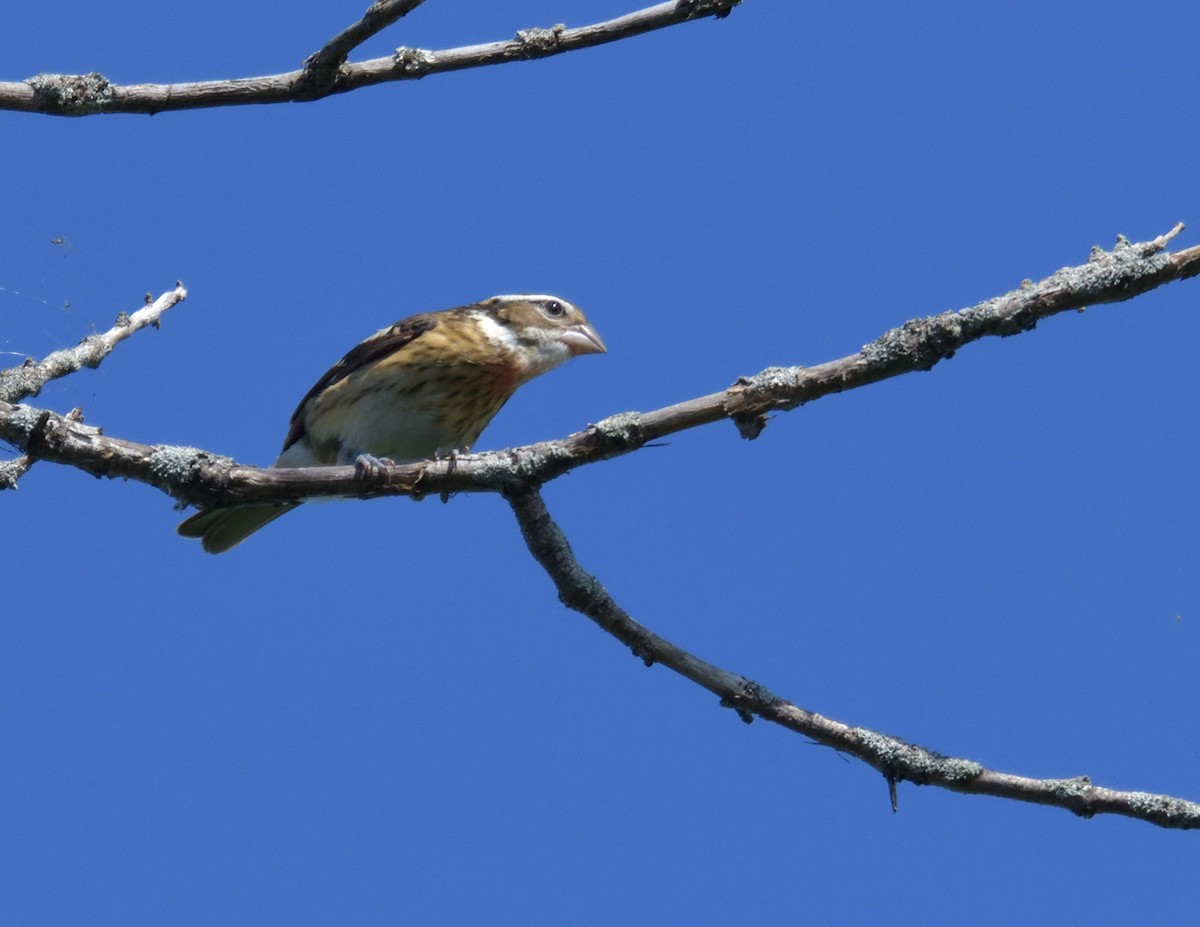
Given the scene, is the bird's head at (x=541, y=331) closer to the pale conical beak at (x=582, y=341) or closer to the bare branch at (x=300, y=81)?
the pale conical beak at (x=582, y=341)

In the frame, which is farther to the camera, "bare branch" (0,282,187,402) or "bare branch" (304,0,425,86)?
"bare branch" (0,282,187,402)

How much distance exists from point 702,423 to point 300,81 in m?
1.84

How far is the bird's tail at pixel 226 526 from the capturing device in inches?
276

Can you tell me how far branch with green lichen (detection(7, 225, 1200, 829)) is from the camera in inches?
170

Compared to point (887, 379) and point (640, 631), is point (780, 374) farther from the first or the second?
point (640, 631)

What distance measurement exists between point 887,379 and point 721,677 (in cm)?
125

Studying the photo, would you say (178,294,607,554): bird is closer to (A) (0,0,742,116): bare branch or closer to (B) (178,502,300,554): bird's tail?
(B) (178,502,300,554): bird's tail

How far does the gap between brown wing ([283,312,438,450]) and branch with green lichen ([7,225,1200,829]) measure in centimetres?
267

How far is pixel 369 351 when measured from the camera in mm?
7492

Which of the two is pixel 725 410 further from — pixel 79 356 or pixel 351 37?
pixel 79 356

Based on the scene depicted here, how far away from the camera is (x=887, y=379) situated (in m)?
4.36

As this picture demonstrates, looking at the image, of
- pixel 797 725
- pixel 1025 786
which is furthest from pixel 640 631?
pixel 1025 786

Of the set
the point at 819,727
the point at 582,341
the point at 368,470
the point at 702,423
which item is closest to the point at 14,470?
the point at 368,470

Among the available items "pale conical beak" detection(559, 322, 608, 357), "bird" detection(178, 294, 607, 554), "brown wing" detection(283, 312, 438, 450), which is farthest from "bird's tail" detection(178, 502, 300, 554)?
"pale conical beak" detection(559, 322, 608, 357)
